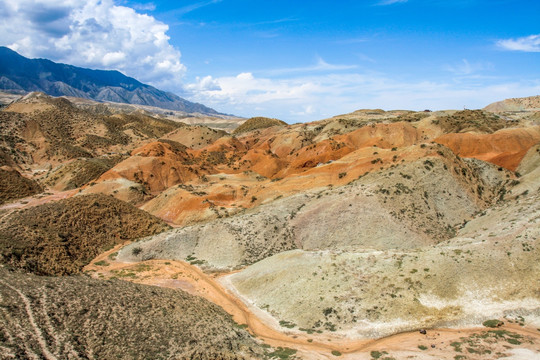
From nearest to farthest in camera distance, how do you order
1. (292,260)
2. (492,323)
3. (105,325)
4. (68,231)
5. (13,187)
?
(105,325)
(492,323)
(292,260)
(68,231)
(13,187)

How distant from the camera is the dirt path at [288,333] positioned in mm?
20188

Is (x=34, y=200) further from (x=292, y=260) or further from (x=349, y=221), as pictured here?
(x=349, y=221)

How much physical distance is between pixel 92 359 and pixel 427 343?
1756 centimetres

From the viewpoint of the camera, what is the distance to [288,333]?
77.1 feet

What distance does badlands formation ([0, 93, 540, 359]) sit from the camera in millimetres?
19297

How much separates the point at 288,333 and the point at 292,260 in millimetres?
7739

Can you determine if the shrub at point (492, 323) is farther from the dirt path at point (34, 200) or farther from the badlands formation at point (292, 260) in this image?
the dirt path at point (34, 200)

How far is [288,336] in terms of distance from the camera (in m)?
23.1

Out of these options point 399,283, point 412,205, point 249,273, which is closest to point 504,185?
point 412,205

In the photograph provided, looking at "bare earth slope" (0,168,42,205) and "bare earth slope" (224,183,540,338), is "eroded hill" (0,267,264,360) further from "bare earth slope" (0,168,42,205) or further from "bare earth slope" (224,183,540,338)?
"bare earth slope" (0,168,42,205)

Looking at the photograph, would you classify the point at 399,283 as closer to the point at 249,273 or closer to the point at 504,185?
the point at 249,273

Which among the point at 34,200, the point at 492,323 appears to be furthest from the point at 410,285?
the point at 34,200

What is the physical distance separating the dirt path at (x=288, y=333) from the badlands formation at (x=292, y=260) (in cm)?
14

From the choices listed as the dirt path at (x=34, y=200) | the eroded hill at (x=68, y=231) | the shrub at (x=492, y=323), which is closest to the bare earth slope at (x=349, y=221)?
the eroded hill at (x=68, y=231)
